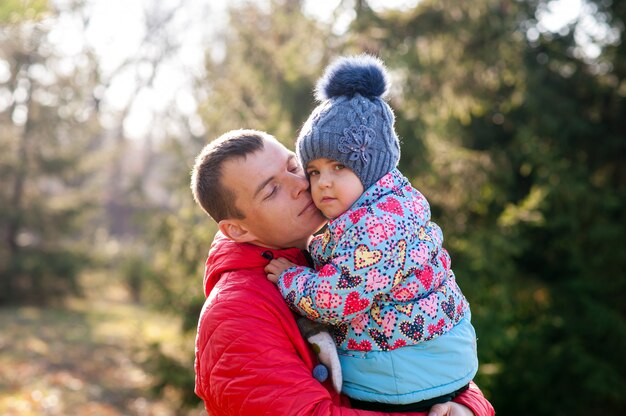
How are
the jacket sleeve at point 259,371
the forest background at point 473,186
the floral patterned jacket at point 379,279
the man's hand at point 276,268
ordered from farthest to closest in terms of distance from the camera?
the forest background at point 473,186 → the man's hand at point 276,268 → the floral patterned jacket at point 379,279 → the jacket sleeve at point 259,371

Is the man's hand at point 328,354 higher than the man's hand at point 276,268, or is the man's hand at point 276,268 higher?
the man's hand at point 276,268

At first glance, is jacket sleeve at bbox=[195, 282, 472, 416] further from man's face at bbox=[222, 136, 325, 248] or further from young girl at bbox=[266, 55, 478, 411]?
man's face at bbox=[222, 136, 325, 248]

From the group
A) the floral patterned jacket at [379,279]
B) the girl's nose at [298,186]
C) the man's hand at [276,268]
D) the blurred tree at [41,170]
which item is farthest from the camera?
the blurred tree at [41,170]

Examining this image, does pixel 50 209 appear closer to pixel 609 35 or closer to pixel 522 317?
pixel 522 317

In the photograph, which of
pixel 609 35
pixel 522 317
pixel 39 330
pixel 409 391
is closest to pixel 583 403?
pixel 522 317

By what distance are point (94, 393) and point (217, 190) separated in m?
7.74

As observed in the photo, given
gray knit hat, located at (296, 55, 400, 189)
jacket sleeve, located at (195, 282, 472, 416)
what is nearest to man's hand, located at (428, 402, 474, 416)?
jacket sleeve, located at (195, 282, 472, 416)

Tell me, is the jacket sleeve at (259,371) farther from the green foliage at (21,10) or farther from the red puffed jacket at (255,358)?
the green foliage at (21,10)

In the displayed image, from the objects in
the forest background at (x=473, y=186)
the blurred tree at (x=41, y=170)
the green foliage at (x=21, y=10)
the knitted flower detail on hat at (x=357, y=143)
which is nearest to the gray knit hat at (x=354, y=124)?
the knitted flower detail on hat at (x=357, y=143)

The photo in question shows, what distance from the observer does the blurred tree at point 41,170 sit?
48.7ft

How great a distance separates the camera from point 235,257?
7.18 feet

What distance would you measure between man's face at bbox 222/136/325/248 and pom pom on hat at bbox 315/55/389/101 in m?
0.28

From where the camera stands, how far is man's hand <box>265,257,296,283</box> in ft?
7.01

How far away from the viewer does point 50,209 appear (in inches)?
615
